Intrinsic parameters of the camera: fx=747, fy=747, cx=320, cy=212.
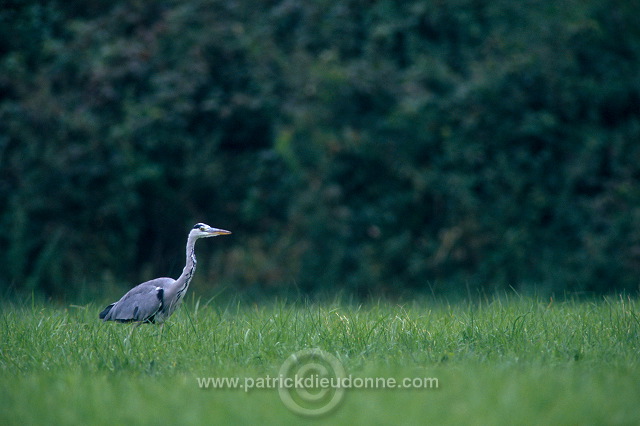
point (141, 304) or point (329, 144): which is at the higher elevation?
point (329, 144)

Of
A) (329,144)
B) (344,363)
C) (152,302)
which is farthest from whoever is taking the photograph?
(329,144)

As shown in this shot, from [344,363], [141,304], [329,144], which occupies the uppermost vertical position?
[329,144]

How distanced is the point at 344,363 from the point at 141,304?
2.25 meters

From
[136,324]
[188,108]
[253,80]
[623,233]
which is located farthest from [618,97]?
[136,324]

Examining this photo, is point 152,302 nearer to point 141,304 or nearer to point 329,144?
point 141,304

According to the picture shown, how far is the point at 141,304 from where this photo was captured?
6906mm

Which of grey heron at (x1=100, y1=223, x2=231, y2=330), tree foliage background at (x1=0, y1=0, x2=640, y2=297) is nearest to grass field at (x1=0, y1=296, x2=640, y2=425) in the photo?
grey heron at (x1=100, y1=223, x2=231, y2=330)

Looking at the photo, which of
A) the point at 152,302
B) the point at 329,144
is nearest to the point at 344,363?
the point at 152,302

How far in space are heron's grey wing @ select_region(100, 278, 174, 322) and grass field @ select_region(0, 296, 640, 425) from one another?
0.15 metres

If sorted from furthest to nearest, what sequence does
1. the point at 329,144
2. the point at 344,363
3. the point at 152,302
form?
the point at 329,144, the point at 152,302, the point at 344,363

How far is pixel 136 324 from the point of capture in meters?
6.88

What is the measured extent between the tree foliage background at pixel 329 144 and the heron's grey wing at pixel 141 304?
5.43 m

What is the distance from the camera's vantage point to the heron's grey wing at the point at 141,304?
688cm

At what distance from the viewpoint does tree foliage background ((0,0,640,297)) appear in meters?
12.6
